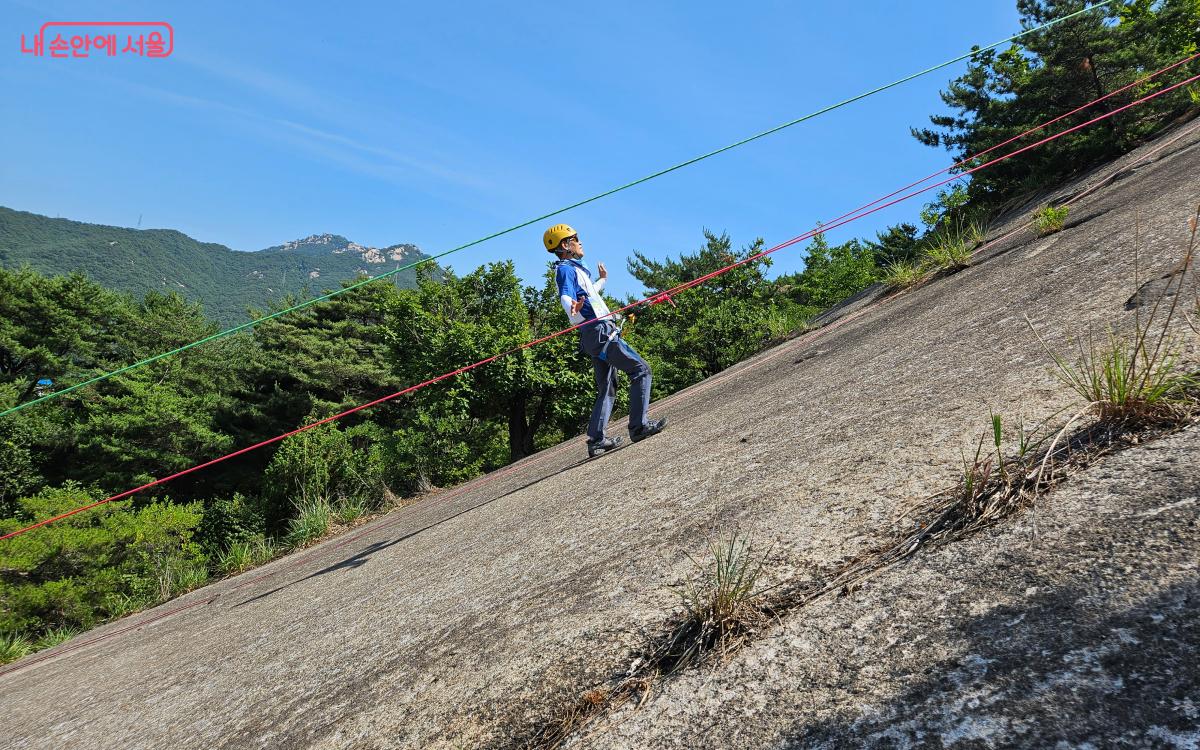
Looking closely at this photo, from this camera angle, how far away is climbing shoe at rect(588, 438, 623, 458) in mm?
5215

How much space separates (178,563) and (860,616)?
15.0m

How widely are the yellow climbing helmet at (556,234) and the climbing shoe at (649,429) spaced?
64.0 inches

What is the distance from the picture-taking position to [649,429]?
4973 millimetres

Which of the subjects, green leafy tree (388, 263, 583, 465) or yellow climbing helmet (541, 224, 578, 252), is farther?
green leafy tree (388, 263, 583, 465)

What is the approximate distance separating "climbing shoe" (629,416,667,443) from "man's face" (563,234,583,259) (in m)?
1.49

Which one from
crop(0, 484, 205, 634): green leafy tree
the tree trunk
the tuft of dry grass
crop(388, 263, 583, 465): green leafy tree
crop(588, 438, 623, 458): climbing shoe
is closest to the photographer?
the tuft of dry grass

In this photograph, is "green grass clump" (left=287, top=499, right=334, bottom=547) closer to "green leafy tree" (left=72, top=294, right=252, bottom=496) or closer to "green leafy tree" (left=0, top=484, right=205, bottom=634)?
"green leafy tree" (left=0, top=484, right=205, bottom=634)

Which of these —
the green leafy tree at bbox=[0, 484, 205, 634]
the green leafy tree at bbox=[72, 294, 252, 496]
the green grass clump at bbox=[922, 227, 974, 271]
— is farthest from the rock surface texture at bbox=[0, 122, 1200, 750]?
the green leafy tree at bbox=[72, 294, 252, 496]

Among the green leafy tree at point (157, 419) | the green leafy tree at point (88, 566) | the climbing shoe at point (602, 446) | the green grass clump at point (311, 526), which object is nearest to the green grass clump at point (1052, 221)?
the climbing shoe at point (602, 446)

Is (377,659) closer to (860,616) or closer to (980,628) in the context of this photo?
(860,616)

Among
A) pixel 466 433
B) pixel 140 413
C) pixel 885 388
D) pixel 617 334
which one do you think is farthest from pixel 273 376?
pixel 885 388

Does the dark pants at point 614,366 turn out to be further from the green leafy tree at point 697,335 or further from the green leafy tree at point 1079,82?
the green leafy tree at point 697,335

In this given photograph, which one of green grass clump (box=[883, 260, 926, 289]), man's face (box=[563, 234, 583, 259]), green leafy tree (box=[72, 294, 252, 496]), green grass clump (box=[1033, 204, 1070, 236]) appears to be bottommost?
green grass clump (box=[883, 260, 926, 289])

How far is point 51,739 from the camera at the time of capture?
2936mm
